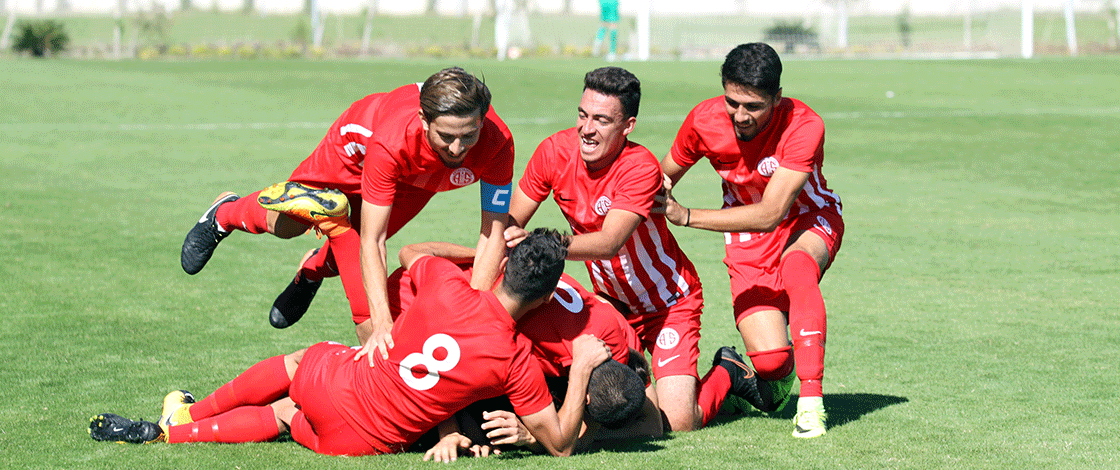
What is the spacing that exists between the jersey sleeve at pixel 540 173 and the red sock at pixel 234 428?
1875 mm

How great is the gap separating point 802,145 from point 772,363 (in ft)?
4.17

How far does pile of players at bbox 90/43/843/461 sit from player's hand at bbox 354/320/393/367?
18 mm

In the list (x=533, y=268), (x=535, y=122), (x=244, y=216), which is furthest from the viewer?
(x=535, y=122)

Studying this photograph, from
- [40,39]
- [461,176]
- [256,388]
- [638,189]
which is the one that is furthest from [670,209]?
[40,39]

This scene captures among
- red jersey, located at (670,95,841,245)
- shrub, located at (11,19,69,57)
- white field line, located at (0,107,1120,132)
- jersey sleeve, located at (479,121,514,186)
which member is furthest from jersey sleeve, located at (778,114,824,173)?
shrub, located at (11,19,69,57)

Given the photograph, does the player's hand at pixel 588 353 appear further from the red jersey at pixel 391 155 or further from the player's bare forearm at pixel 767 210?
the red jersey at pixel 391 155

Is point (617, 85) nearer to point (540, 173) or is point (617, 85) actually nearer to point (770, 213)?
point (540, 173)

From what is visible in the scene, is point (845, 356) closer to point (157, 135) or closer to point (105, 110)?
point (157, 135)

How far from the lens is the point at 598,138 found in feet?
19.3

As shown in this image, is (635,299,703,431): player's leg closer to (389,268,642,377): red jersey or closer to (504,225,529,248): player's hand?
(389,268,642,377): red jersey

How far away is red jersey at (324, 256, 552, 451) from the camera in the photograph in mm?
4914

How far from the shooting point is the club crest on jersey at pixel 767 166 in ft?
21.2

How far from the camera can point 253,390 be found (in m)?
5.50

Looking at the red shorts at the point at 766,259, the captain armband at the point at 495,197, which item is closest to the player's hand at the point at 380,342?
the captain armband at the point at 495,197
